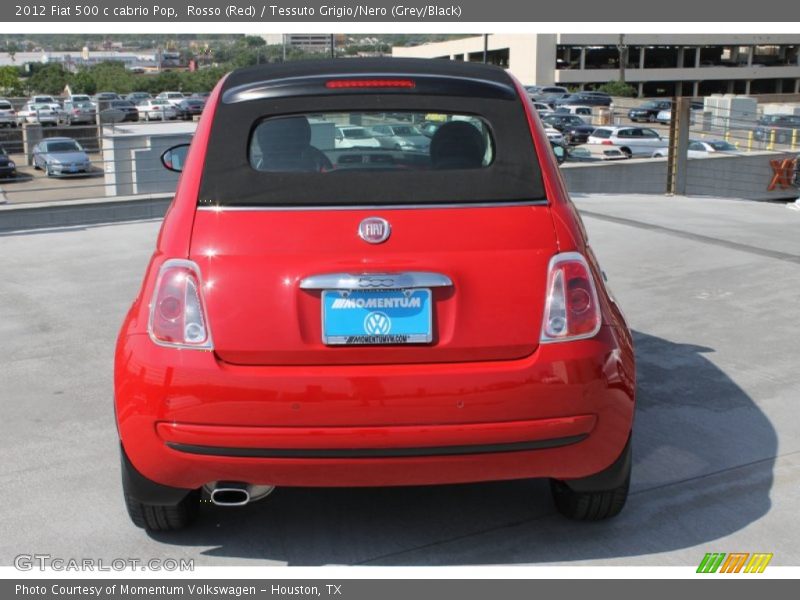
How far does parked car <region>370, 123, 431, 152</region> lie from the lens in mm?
4203

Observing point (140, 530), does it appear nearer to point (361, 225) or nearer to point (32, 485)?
point (32, 485)

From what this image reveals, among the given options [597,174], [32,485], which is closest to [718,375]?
[32,485]

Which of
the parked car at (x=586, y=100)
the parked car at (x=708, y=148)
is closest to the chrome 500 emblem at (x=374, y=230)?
the parked car at (x=708, y=148)

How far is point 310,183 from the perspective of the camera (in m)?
3.47

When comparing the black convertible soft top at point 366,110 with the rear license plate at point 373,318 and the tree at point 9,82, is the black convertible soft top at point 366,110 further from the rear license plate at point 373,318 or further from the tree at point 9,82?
the tree at point 9,82

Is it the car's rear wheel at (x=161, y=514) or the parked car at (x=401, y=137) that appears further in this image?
the parked car at (x=401, y=137)

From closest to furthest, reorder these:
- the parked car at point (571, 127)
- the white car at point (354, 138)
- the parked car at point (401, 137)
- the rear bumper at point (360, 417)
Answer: the rear bumper at point (360, 417), the parked car at point (401, 137), the white car at point (354, 138), the parked car at point (571, 127)

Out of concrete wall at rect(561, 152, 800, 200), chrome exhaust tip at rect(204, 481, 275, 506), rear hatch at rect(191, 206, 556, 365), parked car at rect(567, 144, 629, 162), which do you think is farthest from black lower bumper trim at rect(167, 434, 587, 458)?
→ parked car at rect(567, 144, 629, 162)

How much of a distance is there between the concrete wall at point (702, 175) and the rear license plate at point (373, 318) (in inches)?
852

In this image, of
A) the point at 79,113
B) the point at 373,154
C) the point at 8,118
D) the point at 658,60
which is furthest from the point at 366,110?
the point at 658,60

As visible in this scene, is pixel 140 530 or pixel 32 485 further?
pixel 32 485

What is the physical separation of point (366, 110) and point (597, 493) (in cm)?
167

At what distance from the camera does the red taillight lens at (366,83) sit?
12.0 feet

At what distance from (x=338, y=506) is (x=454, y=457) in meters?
0.95
